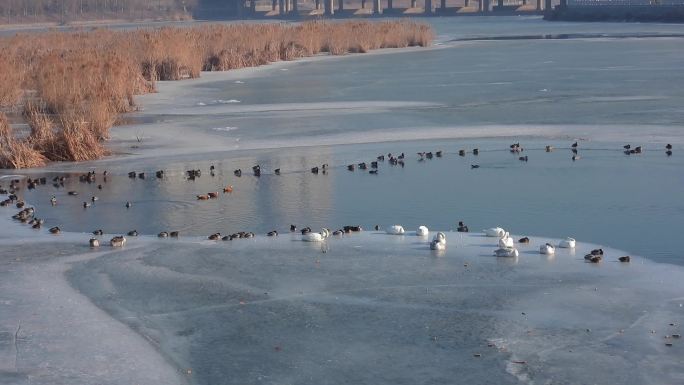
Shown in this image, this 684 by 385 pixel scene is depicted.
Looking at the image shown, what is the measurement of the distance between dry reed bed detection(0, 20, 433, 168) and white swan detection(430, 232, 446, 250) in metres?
7.63

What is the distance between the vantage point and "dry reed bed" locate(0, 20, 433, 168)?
1563 centimetres

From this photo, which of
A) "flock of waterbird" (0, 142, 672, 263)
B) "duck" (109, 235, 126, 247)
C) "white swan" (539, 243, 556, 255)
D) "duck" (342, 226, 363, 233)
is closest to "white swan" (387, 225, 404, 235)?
"flock of waterbird" (0, 142, 672, 263)

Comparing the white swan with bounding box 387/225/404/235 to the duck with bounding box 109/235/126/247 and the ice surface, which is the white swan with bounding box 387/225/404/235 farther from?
the duck with bounding box 109/235/126/247

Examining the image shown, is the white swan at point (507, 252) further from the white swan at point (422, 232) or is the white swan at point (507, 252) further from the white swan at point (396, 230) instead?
the white swan at point (396, 230)

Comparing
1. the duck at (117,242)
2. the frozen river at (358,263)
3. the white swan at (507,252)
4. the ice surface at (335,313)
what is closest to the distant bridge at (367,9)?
the frozen river at (358,263)

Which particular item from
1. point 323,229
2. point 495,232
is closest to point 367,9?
point 323,229

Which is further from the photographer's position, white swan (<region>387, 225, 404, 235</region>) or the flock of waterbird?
white swan (<region>387, 225, 404, 235</region>)

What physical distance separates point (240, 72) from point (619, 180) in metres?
21.0

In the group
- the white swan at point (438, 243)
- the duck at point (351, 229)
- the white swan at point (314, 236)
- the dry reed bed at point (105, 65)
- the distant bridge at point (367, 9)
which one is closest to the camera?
the white swan at point (438, 243)

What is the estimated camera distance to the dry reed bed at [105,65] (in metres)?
15.6

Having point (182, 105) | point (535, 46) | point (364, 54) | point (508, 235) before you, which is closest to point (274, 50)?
point (364, 54)

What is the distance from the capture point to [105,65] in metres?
23.0

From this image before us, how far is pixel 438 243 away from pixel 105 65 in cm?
1537

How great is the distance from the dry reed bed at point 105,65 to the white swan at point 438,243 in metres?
7.63
